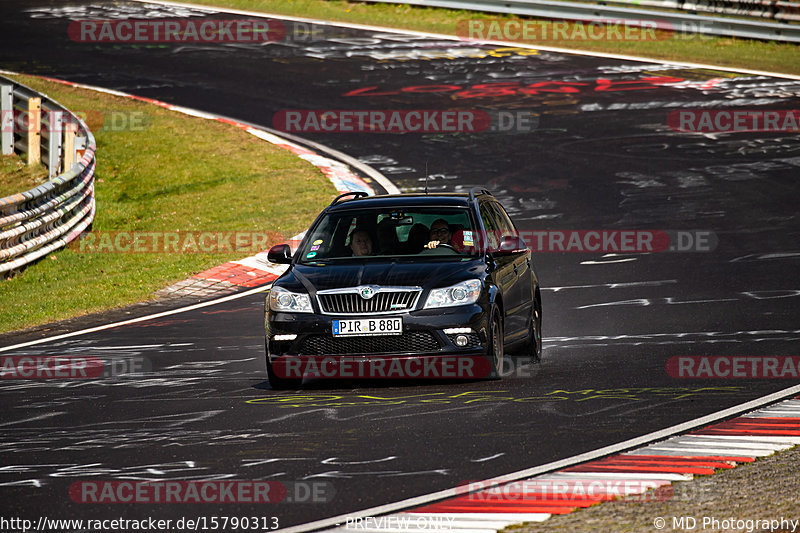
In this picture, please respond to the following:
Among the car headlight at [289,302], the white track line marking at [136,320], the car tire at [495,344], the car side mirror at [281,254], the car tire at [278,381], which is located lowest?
the white track line marking at [136,320]

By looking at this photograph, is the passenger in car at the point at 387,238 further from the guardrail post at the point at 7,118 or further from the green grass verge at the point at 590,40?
the green grass verge at the point at 590,40

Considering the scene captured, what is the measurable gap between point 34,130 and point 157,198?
2755mm

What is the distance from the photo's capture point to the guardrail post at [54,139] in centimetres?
2243

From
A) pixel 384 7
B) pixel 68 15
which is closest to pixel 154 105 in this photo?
pixel 384 7

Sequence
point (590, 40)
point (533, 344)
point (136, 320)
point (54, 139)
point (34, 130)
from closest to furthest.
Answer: point (533, 344) < point (136, 320) < point (54, 139) < point (34, 130) < point (590, 40)

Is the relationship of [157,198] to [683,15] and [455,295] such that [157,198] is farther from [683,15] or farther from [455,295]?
[683,15]

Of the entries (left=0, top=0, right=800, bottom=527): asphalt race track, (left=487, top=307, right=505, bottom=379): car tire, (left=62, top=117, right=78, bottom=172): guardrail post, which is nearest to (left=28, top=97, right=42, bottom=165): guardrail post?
(left=62, top=117, right=78, bottom=172): guardrail post

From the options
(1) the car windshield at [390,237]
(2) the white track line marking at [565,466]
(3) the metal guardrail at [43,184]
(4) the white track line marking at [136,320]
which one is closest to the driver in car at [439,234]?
(1) the car windshield at [390,237]

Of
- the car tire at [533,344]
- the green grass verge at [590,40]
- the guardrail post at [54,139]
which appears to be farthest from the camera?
the green grass verge at [590,40]

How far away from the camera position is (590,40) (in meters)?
31.8

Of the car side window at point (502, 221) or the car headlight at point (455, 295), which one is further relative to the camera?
the car side window at point (502, 221)

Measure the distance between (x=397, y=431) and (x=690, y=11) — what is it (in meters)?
24.4

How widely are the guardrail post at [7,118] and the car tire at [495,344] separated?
1543 centimetres

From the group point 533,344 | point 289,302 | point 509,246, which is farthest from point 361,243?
Answer: point 533,344
